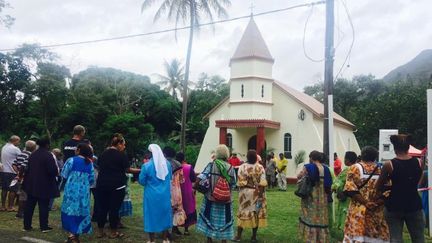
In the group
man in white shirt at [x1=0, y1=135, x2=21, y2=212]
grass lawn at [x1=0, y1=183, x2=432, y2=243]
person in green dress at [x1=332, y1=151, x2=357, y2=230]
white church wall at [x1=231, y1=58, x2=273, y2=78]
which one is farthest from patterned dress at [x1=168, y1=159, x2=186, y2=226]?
white church wall at [x1=231, y1=58, x2=273, y2=78]

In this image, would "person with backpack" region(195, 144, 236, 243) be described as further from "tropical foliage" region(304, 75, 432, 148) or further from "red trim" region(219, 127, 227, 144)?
"tropical foliage" region(304, 75, 432, 148)

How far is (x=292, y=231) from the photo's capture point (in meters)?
10.3

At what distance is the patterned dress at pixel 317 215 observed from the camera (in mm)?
7789

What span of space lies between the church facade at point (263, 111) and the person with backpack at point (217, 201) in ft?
68.4

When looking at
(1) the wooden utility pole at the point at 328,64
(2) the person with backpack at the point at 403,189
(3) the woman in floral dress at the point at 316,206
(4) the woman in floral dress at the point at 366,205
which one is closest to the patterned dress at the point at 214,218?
(3) the woman in floral dress at the point at 316,206

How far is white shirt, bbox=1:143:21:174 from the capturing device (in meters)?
11.3

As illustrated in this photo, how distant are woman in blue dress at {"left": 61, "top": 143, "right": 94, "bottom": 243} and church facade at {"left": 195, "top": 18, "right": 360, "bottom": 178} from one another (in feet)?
70.3

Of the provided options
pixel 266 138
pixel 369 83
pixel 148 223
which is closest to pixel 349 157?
pixel 148 223

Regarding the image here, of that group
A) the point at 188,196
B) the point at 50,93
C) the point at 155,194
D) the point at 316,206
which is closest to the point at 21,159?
the point at 188,196

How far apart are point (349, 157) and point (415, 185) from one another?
2.95m

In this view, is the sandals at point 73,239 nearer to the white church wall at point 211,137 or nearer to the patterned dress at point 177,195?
the patterned dress at point 177,195

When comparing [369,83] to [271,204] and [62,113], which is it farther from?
[271,204]

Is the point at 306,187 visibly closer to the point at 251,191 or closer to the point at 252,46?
the point at 251,191

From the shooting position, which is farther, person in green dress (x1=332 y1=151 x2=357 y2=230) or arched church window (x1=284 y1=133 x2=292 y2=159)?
arched church window (x1=284 y1=133 x2=292 y2=159)
